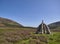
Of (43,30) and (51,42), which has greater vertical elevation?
(43,30)

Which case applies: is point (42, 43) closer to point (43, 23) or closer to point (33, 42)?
point (33, 42)

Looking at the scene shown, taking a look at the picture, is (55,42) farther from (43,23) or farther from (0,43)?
(43,23)

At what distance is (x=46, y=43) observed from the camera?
1383 inches

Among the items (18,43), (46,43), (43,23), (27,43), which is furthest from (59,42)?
(43,23)

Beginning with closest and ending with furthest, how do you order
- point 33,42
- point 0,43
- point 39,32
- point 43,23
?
point 0,43 → point 33,42 → point 39,32 → point 43,23

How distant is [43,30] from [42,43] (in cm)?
1703

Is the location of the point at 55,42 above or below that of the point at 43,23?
below

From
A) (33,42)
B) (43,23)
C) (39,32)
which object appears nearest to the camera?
(33,42)

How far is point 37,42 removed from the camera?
35125 millimetres

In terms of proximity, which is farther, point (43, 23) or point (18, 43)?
point (43, 23)

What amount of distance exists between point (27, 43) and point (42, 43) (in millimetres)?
4044

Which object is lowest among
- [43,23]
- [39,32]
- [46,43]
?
[46,43]

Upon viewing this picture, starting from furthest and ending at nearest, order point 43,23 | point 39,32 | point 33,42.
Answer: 1. point 43,23
2. point 39,32
3. point 33,42

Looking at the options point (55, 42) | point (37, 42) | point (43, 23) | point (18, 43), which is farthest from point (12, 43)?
point (43, 23)
